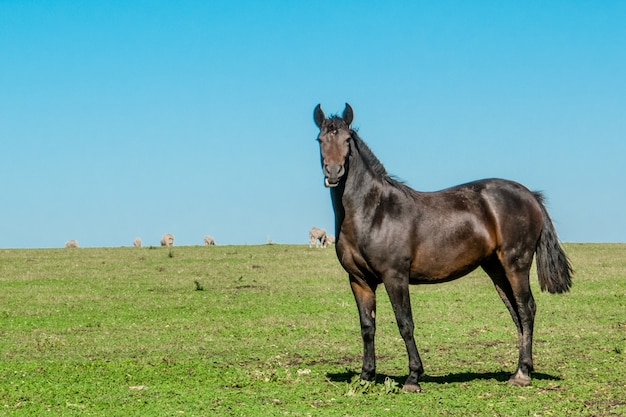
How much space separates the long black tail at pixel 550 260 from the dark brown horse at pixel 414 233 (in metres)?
0.03

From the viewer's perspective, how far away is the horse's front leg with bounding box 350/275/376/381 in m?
10.2

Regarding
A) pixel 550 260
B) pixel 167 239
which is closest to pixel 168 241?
pixel 167 239


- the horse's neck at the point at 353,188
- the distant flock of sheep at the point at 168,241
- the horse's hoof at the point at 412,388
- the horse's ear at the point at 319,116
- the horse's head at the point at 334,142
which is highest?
the distant flock of sheep at the point at 168,241

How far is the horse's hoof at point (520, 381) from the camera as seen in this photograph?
10.2 metres

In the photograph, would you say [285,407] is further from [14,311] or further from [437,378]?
[14,311]

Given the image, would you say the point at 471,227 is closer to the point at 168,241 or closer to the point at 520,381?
the point at 520,381

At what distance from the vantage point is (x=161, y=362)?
11922mm

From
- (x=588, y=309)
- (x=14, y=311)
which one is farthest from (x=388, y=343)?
(x=14, y=311)

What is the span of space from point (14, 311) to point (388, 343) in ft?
31.6

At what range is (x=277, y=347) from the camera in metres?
14.2

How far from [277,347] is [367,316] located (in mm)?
4297

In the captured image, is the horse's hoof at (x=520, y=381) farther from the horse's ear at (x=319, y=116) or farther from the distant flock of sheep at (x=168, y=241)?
the distant flock of sheep at (x=168, y=241)

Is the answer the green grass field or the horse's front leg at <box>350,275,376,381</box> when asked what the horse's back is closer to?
the horse's front leg at <box>350,275,376,381</box>

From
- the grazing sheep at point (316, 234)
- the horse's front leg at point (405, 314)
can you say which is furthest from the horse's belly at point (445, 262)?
the grazing sheep at point (316, 234)
